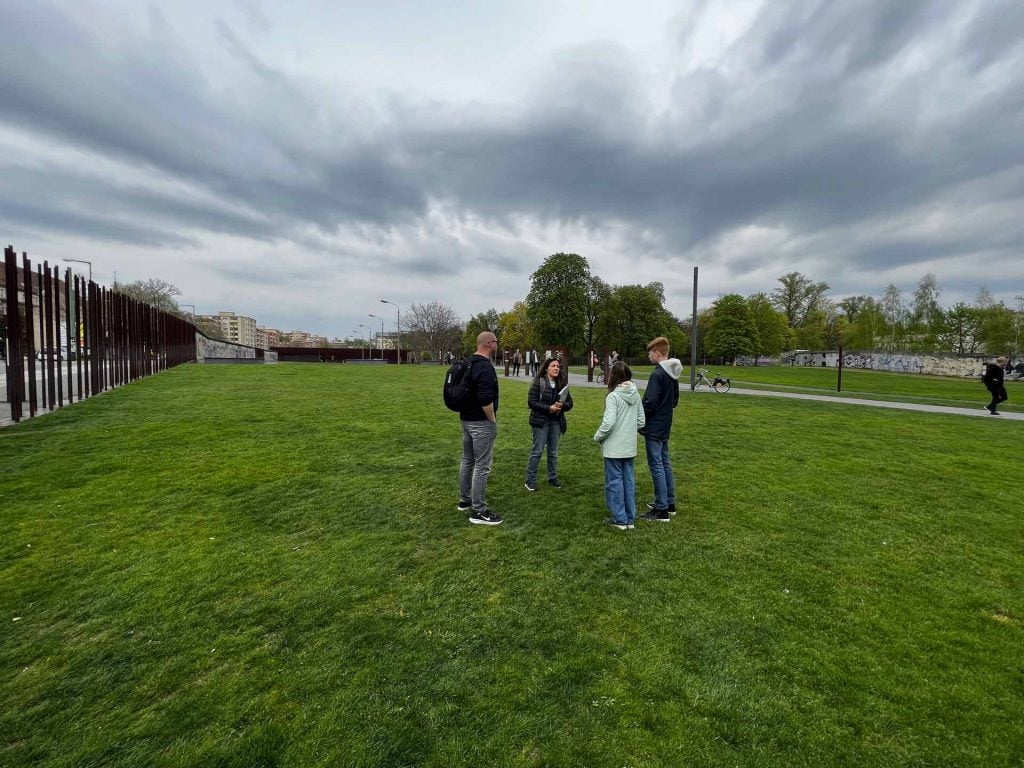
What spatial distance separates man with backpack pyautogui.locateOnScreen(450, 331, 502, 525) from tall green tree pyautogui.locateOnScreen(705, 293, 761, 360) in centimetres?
7051

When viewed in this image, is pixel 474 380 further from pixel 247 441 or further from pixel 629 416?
pixel 247 441

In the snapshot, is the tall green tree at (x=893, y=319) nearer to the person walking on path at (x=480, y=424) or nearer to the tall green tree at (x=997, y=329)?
the tall green tree at (x=997, y=329)

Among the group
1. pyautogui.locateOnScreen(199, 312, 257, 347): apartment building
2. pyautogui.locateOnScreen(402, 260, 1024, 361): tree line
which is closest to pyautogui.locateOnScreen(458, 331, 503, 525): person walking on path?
pyautogui.locateOnScreen(402, 260, 1024, 361): tree line

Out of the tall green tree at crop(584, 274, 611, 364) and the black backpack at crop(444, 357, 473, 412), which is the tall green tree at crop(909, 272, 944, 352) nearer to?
the tall green tree at crop(584, 274, 611, 364)

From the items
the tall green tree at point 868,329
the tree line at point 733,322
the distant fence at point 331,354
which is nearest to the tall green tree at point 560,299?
the tree line at point 733,322

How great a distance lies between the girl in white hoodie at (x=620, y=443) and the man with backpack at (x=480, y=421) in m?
1.20

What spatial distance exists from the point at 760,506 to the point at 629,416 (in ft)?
7.45

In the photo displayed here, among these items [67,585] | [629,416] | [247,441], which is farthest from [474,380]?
[247,441]

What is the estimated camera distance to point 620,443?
4977 mm

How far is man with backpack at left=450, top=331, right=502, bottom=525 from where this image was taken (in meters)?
4.83

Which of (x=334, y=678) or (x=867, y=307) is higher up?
(x=867, y=307)

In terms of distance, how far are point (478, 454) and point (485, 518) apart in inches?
28.9

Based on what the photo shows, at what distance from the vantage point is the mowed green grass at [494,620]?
2311 millimetres

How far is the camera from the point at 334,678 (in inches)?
106
